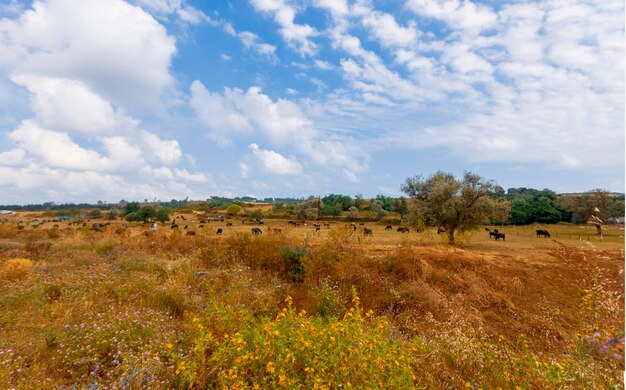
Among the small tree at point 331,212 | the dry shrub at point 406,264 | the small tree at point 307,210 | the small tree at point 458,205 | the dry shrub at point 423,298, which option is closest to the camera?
the dry shrub at point 423,298

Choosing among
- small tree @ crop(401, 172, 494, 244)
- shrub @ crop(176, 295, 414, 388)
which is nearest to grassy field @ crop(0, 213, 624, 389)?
shrub @ crop(176, 295, 414, 388)

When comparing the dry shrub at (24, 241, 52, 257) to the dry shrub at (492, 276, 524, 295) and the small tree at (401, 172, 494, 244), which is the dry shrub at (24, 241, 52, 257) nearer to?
the dry shrub at (492, 276, 524, 295)

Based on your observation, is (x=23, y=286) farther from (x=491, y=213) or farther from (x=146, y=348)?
(x=491, y=213)

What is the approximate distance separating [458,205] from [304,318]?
26.3 meters

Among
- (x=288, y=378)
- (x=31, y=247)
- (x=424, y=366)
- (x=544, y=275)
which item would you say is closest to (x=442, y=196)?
(x=544, y=275)

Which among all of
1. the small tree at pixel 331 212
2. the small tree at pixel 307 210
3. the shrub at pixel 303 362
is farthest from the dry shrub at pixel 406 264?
the small tree at pixel 331 212

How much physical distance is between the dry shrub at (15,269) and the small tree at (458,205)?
90.7ft

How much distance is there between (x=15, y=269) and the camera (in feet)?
34.1

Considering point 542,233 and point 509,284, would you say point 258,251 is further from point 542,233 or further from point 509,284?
point 542,233

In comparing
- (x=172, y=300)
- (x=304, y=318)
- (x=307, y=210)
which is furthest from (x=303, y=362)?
(x=307, y=210)

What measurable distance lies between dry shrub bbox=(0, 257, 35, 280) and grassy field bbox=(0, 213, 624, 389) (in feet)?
0.24

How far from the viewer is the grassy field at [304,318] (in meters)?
3.84

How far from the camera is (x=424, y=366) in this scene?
5074mm

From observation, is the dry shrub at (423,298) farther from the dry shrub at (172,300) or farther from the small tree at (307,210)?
the small tree at (307,210)
